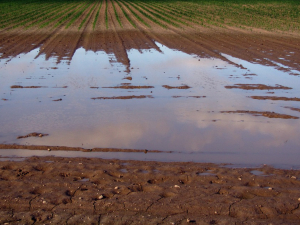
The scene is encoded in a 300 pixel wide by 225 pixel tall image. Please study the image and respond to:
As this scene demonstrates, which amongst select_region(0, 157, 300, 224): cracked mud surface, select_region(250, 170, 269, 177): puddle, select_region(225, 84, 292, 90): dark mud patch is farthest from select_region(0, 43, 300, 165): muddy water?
select_region(0, 157, 300, 224): cracked mud surface

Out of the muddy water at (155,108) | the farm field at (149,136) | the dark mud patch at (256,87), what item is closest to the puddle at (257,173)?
the farm field at (149,136)

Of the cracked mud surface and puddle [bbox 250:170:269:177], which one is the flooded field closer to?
puddle [bbox 250:170:269:177]

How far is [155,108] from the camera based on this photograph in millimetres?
10938

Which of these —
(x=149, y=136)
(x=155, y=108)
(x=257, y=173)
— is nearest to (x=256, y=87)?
(x=155, y=108)

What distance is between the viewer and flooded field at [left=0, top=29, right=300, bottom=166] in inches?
334

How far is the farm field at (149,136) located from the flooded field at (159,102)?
0.04 meters

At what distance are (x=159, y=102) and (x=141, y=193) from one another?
559cm

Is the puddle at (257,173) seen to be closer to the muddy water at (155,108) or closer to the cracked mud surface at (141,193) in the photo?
the cracked mud surface at (141,193)

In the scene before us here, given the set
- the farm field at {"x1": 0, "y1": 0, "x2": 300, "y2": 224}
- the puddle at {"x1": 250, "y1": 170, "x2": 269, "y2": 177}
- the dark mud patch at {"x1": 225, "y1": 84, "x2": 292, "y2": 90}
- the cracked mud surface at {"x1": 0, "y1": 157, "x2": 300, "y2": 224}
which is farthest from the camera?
the dark mud patch at {"x1": 225, "y1": 84, "x2": 292, "y2": 90}

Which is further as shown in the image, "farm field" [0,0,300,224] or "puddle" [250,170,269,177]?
"puddle" [250,170,269,177]

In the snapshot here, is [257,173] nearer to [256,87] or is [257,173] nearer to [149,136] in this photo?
[149,136]

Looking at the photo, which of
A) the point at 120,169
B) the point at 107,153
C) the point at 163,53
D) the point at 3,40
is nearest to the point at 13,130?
the point at 107,153

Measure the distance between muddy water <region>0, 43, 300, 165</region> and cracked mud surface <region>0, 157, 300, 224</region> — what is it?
887 mm

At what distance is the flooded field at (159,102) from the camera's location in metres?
8.49
